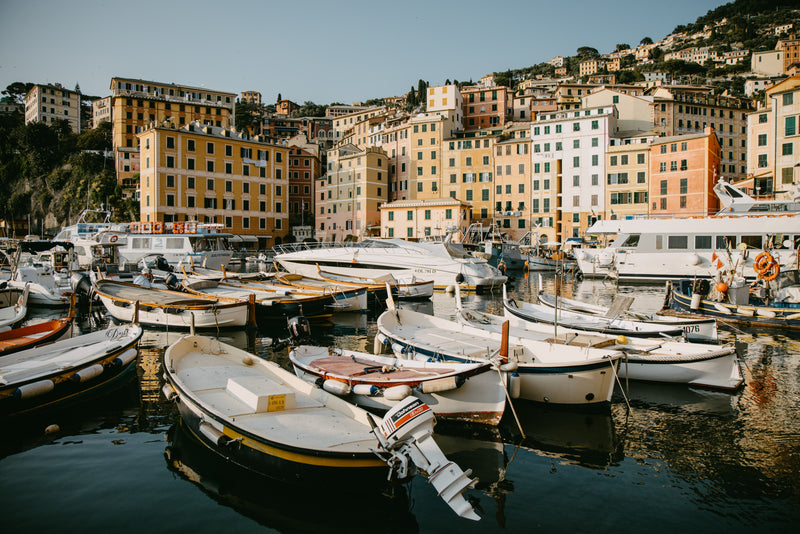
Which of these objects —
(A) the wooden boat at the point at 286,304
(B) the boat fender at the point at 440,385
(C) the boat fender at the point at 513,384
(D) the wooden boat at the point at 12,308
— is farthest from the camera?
(A) the wooden boat at the point at 286,304

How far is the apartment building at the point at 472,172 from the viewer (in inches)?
2467

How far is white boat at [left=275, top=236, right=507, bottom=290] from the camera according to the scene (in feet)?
94.5

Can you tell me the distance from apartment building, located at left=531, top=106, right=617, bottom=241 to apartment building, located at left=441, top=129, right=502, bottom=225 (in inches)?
225

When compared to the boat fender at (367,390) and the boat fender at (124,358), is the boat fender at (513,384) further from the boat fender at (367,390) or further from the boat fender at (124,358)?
the boat fender at (124,358)

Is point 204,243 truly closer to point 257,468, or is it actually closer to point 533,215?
point 257,468

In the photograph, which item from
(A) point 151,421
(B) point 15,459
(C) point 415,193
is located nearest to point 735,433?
(A) point 151,421

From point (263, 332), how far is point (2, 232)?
239 feet

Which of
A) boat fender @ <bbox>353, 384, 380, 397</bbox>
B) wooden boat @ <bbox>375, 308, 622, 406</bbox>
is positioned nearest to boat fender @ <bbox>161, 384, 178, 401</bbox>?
boat fender @ <bbox>353, 384, 380, 397</bbox>

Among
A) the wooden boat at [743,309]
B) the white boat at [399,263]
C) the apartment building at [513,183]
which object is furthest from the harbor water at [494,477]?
the apartment building at [513,183]

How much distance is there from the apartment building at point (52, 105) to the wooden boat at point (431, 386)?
115855 mm

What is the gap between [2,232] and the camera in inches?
2687

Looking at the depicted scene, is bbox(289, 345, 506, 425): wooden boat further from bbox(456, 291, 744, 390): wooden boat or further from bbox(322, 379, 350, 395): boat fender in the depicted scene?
bbox(456, 291, 744, 390): wooden boat

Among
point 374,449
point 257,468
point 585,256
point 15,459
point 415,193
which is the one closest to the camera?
point 374,449

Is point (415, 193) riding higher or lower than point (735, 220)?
higher
